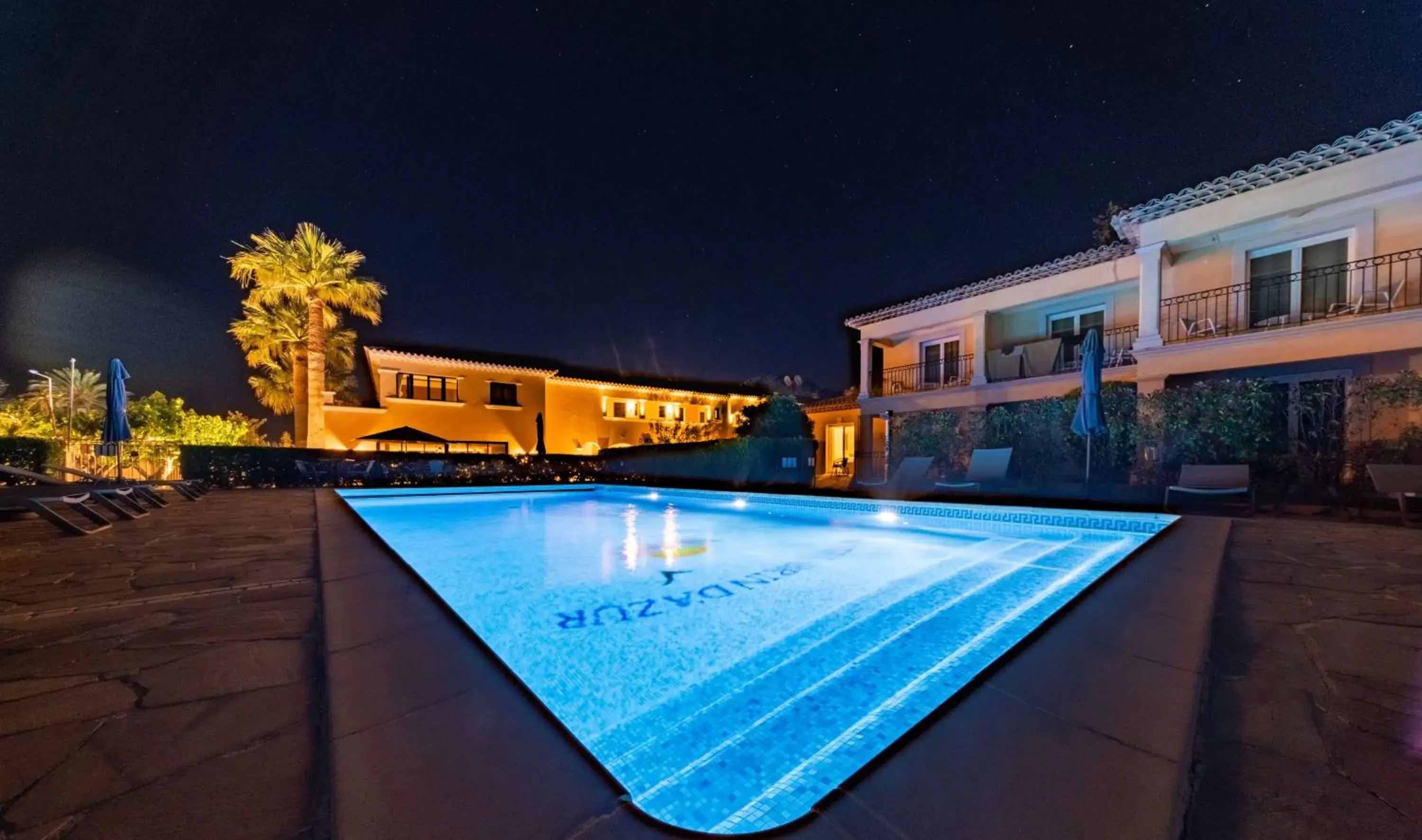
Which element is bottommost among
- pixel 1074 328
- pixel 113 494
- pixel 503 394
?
pixel 113 494

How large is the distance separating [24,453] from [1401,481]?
26.7 m

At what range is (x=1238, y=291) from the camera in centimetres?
1071

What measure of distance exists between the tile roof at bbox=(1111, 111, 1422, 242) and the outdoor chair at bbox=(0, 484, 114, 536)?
17.9m

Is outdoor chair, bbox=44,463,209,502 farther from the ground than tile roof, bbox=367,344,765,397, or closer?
closer

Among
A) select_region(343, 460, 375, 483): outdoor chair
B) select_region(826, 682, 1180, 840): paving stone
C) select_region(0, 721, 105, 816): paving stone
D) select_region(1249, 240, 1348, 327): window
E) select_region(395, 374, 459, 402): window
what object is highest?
select_region(1249, 240, 1348, 327): window

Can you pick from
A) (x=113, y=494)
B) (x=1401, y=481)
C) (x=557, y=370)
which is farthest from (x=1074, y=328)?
(x=557, y=370)

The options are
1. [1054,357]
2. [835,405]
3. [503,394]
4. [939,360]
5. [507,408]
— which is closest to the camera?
[1054,357]

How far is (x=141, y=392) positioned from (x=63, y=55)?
110 ft

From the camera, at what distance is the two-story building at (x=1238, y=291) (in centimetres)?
897

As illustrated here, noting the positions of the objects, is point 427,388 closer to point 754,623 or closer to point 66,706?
point 754,623

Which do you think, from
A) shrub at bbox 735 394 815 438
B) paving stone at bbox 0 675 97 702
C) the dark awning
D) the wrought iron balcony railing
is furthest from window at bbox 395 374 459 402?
paving stone at bbox 0 675 97 702

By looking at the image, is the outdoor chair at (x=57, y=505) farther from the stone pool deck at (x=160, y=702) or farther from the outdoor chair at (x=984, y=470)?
the outdoor chair at (x=984, y=470)

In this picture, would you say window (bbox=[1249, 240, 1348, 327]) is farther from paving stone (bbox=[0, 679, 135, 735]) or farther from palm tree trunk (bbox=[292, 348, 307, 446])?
palm tree trunk (bbox=[292, 348, 307, 446])

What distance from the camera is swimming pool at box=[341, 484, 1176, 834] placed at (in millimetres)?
2029
